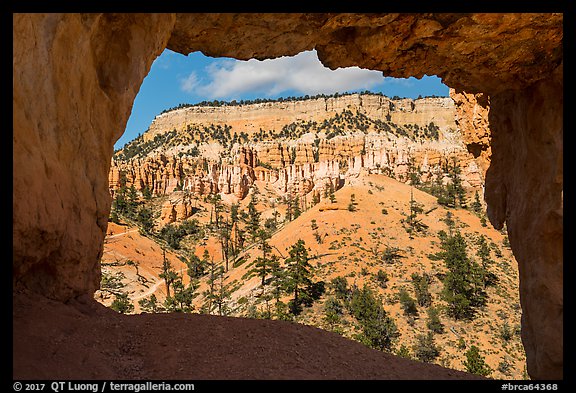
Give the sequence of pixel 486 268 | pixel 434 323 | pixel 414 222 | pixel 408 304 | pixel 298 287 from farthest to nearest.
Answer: pixel 414 222 < pixel 486 268 < pixel 298 287 < pixel 408 304 < pixel 434 323

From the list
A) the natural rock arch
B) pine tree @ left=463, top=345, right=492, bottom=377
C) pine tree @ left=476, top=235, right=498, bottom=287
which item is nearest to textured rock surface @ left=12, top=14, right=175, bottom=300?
the natural rock arch

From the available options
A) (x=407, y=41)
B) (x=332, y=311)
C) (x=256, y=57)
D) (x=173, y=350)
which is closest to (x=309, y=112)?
(x=332, y=311)

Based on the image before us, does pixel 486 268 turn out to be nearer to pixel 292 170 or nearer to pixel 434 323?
pixel 434 323

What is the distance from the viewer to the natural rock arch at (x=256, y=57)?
4629 millimetres

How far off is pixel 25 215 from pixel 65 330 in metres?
1.46

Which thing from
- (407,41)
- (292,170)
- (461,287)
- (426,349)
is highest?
(292,170)

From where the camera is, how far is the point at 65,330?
15.0 ft

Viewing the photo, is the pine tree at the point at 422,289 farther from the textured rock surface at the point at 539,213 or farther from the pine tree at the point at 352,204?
the textured rock surface at the point at 539,213

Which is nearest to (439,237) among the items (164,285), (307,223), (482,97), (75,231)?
(307,223)

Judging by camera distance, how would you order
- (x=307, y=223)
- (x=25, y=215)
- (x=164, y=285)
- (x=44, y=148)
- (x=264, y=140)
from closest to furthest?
(x=25, y=215)
(x=44, y=148)
(x=164, y=285)
(x=307, y=223)
(x=264, y=140)

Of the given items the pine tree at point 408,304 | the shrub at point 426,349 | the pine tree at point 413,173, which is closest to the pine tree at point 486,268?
the pine tree at point 408,304

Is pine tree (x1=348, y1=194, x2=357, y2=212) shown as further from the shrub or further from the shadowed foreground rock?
the shadowed foreground rock

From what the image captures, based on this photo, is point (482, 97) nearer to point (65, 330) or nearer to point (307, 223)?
point (65, 330)

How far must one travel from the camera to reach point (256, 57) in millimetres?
9297
